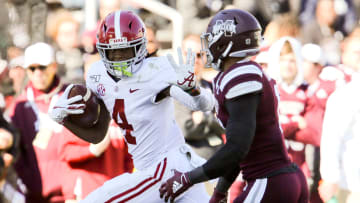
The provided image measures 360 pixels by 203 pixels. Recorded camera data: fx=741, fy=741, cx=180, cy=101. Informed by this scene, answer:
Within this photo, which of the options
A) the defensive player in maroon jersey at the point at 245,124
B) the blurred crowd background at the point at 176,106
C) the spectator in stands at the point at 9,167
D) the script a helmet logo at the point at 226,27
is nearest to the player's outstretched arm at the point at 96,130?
the blurred crowd background at the point at 176,106

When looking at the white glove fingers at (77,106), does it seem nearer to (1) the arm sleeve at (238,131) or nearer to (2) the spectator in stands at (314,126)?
(1) the arm sleeve at (238,131)

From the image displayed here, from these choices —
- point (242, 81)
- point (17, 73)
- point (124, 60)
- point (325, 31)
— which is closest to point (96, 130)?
point (124, 60)

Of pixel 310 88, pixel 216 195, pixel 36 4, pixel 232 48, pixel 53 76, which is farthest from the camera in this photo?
pixel 36 4

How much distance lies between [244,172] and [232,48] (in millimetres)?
645

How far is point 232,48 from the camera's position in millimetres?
3832

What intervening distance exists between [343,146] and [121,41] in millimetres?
2384

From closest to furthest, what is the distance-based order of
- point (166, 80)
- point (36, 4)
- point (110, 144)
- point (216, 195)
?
point (216, 195)
point (166, 80)
point (110, 144)
point (36, 4)

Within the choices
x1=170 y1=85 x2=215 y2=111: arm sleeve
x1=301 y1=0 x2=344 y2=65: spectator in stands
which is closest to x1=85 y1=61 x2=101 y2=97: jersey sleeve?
x1=170 y1=85 x2=215 y2=111: arm sleeve

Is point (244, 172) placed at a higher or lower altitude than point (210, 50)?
lower

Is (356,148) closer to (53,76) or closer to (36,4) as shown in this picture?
(53,76)

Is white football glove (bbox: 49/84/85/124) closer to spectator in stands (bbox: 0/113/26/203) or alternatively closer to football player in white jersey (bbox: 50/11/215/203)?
football player in white jersey (bbox: 50/11/215/203)

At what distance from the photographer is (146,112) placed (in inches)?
175

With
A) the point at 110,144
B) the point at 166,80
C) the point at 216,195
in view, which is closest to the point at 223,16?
the point at 166,80

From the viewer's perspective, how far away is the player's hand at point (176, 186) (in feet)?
12.1
